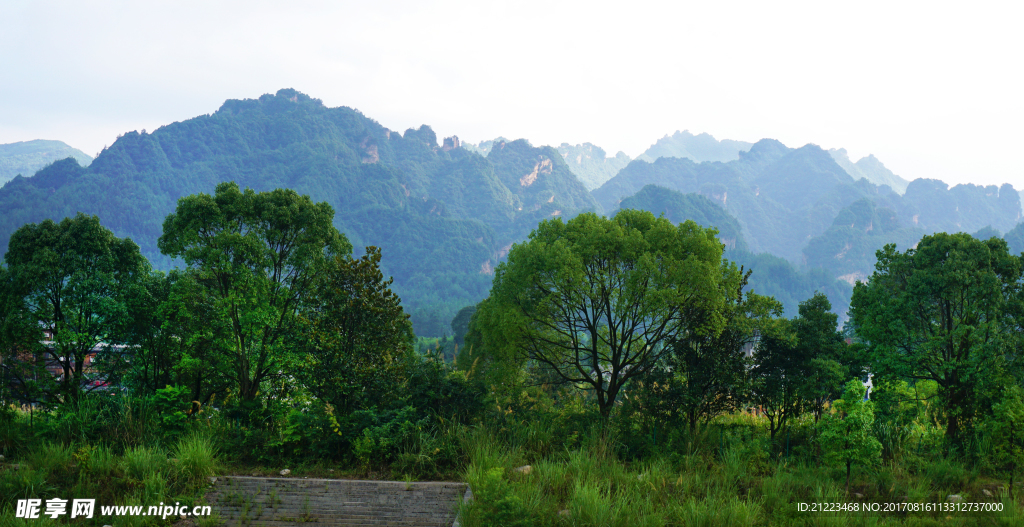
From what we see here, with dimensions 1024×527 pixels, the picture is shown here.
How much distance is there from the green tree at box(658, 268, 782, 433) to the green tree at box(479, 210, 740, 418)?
1.61 feet

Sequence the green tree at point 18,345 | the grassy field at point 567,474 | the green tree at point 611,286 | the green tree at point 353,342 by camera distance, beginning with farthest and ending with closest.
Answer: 1. the green tree at point 611,286
2. the green tree at point 18,345
3. the green tree at point 353,342
4. the grassy field at point 567,474

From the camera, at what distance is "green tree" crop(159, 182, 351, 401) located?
14055 millimetres

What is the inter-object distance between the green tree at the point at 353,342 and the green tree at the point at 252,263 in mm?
1861

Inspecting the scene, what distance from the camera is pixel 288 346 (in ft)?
48.0

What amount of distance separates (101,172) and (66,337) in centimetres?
21420

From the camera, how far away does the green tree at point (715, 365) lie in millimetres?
14266

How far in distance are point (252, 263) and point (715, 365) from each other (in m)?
12.2

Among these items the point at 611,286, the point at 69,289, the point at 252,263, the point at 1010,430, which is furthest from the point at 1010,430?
the point at 69,289

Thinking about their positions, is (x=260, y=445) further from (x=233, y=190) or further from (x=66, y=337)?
(x=233, y=190)

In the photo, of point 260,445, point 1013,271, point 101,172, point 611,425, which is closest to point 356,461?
point 260,445

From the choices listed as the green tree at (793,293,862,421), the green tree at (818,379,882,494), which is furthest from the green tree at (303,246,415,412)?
the green tree at (793,293,862,421)
